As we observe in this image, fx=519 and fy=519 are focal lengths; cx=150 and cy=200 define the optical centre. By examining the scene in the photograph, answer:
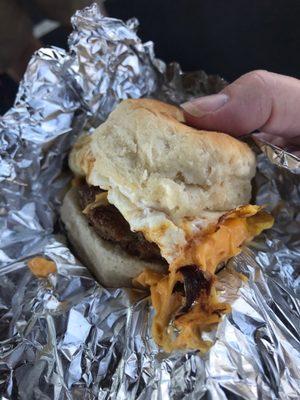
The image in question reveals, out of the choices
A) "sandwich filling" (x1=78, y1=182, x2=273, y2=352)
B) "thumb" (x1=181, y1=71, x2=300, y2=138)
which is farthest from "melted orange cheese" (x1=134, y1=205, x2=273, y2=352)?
"thumb" (x1=181, y1=71, x2=300, y2=138)

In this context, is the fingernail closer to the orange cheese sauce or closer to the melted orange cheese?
the melted orange cheese

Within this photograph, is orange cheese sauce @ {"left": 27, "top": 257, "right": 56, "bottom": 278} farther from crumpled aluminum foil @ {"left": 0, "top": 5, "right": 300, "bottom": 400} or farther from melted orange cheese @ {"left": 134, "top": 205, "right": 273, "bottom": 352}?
melted orange cheese @ {"left": 134, "top": 205, "right": 273, "bottom": 352}

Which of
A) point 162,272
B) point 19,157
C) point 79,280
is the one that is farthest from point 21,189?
point 162,272

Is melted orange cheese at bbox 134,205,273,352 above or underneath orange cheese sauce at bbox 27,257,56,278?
above

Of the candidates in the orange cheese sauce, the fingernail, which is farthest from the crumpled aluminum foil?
the fingernail

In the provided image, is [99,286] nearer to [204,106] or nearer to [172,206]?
[172,206]

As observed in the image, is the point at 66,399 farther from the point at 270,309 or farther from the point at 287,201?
the point at 287,201

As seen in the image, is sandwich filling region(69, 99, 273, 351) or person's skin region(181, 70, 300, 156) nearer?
sandwich filling region(69, 99, 273, 351)
